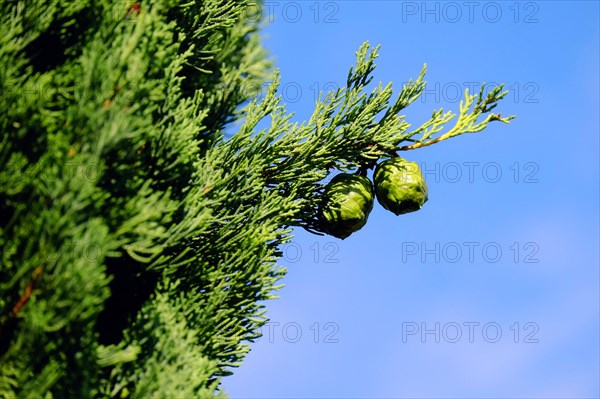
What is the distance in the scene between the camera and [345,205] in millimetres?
6250

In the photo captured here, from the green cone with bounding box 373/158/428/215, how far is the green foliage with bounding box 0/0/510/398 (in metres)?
0.60

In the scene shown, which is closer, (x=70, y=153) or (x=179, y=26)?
(x=70, y=153)

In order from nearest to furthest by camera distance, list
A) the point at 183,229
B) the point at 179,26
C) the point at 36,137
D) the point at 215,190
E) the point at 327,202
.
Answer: the point at 36,137
the point at 183,229
the point at 215,190
the point at 179,26
the point at 327,202

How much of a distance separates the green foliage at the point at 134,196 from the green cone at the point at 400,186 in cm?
60

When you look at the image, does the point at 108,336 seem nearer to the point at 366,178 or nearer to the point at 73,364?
the point at 73,364

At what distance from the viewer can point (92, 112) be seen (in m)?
4.18

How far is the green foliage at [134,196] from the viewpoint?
4.00 m

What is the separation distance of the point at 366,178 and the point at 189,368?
272 centimetres

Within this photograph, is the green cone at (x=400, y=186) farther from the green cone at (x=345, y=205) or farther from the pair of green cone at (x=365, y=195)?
the green cone at (x=345, y=205)

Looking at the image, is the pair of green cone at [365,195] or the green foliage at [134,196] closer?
the green foliage at [134,196]

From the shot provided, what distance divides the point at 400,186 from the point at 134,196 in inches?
103

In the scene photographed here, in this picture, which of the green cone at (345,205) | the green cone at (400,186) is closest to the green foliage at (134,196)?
the green cone at (345,205)

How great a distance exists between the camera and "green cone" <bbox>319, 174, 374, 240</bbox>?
6.26 meters

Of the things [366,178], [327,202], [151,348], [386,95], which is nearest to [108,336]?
[151,348]
